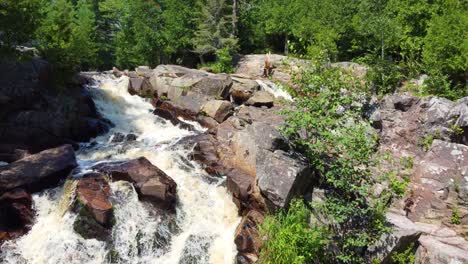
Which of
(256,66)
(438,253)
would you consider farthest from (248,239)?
(256,66)

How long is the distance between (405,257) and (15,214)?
44.5 feet

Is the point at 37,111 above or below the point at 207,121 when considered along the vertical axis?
above

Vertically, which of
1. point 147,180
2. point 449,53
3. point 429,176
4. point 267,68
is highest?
point 449,53

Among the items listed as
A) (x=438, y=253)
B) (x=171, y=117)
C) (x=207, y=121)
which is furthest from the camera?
(x=171, y=117)

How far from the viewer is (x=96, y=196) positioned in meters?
13.3

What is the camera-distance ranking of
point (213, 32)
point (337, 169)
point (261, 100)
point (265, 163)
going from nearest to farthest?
point (337, 169), point (265, 163), point (261, 100), point (213, 32)

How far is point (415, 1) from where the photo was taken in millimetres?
33438

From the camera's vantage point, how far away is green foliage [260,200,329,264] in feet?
38.3

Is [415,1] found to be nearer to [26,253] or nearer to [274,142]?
[274,142]

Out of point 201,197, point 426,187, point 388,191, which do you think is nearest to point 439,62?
point 426,187

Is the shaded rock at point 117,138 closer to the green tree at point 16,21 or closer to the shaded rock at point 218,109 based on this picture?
the shaded rock at point 218,109

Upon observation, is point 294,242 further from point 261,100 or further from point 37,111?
point 261,100

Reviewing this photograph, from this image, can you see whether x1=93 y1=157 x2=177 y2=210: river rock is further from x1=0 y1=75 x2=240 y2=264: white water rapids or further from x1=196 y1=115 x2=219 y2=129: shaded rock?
x1=196 y1=115 x2=219 y2=129: shaded rock

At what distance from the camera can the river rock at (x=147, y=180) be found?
551 inches
